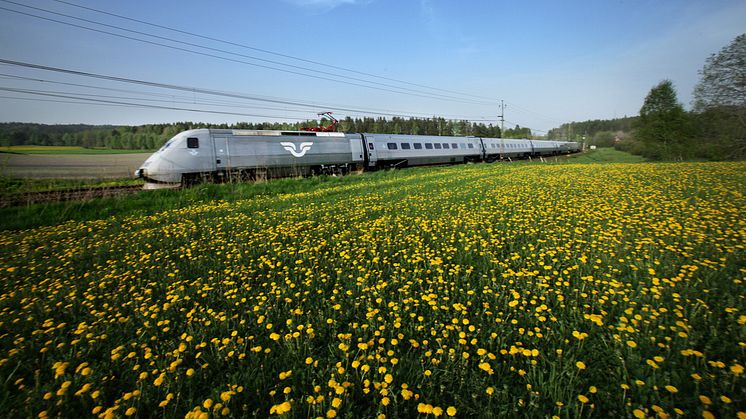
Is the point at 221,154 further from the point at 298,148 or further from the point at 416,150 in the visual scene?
the point at 416,150

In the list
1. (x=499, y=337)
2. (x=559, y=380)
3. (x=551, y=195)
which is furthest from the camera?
(x=551, y=195)

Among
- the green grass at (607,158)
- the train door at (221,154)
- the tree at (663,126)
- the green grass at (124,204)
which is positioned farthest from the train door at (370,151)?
the tree at (663,126)

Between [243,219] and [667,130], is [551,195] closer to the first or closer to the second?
[243,219]

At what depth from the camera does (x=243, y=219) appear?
23.8 ft

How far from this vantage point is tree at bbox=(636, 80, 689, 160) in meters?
32.0

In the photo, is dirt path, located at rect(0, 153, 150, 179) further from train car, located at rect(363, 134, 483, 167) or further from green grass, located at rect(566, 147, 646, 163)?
green grass, located at rect(566, 147, 646, 163)

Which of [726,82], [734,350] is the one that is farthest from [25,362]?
[726,82]

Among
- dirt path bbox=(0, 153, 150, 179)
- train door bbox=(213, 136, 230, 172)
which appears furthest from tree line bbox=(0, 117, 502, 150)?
train door bbox=(213, 136, 230, 172)

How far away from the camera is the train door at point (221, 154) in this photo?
1508 centimetres

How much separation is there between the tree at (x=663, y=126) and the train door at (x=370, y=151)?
34129mm

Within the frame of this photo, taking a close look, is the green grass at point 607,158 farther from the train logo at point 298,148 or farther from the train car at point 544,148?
the train logo at point 298,148

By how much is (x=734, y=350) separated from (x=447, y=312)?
2.17 metres

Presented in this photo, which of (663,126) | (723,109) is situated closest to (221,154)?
(723,109)

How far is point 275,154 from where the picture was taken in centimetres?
1703
